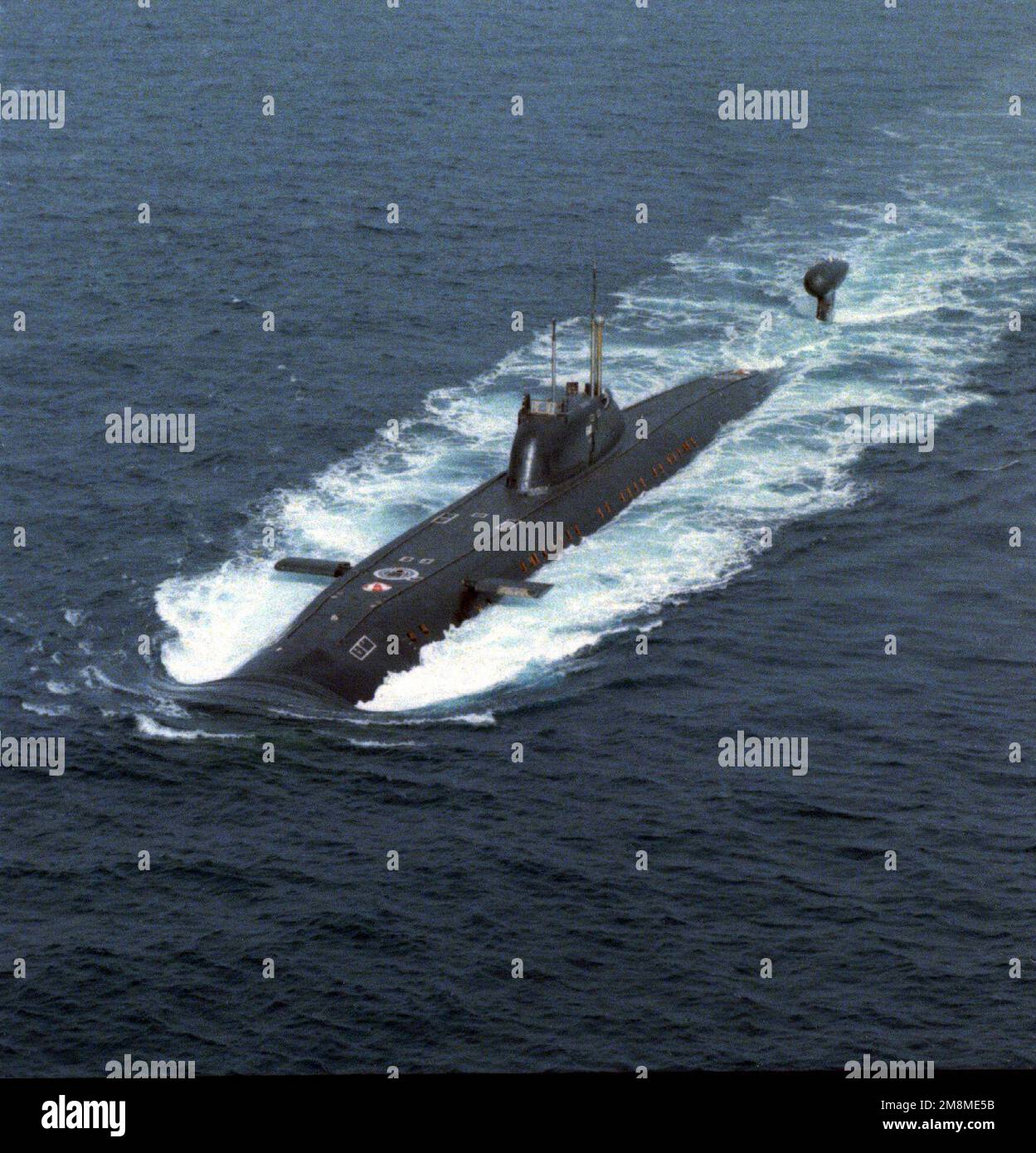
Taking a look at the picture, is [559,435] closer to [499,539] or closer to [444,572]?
[499,539]

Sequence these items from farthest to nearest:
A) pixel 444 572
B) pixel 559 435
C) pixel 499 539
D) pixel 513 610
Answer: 1. pixel 559 435
2. pixel 499 539
3. pixel 513 610
4. pixel 444 572

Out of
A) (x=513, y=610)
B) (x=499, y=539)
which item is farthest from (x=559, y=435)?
(x=513, y=610)

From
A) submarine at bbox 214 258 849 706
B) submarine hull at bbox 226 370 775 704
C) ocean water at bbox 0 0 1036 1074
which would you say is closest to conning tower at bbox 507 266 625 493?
submarine at bbox 214 258 849 706

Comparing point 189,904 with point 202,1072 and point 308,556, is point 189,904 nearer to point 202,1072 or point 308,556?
point 202,1072

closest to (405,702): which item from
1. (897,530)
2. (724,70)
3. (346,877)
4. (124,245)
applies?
(346,877)

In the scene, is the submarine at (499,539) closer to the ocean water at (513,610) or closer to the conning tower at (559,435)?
the conning tower at (559,435)

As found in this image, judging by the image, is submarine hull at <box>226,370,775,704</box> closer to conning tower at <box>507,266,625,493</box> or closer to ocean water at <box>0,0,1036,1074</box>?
conning tower at <box>507,266,625,493</box>
